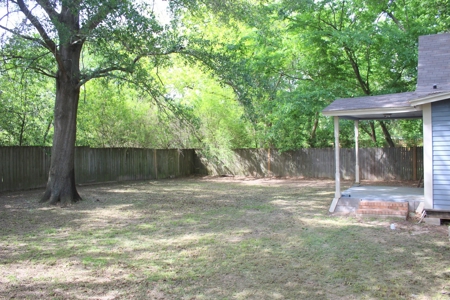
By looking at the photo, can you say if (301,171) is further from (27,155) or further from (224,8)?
(27,155)

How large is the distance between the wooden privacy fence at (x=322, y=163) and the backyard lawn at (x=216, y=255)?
27.2ft

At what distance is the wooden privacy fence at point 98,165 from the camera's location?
1170 centimetres

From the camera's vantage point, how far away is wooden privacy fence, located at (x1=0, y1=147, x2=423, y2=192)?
12133 mm

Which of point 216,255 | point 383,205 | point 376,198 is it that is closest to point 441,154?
point 383,205

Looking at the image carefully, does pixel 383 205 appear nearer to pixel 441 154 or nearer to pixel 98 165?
pixel 441 154

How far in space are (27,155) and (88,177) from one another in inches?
108

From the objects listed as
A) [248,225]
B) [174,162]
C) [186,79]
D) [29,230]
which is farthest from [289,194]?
[186,79]

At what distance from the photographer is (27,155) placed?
12.2m

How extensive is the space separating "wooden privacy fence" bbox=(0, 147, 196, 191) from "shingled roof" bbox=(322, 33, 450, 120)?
9.88 meters

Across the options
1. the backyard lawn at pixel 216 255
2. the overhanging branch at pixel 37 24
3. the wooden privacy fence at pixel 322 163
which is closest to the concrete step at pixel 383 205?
the backyard lawn at pixel 216 255

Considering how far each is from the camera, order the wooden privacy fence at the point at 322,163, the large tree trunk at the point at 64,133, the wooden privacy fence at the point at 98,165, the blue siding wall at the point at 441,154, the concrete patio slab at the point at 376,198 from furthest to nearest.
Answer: the wooden privacy fence at the point at 322,163 < the wooden privacy fence at the point at 98,165 < the large tree trunk at the point at 64,133 < the concrete patio slab at the point at 376,198 < the blue siding wall at the point at 441,154

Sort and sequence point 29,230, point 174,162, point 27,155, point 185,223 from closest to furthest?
1. point 29,230
2. point 185,223
3. point 27,155
4. point 174,162

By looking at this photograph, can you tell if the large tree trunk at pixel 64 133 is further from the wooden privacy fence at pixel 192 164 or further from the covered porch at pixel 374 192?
the covered porch at pixel 374 192

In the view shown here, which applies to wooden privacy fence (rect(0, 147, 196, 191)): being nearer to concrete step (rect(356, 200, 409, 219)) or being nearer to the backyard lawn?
the backyard lawn
